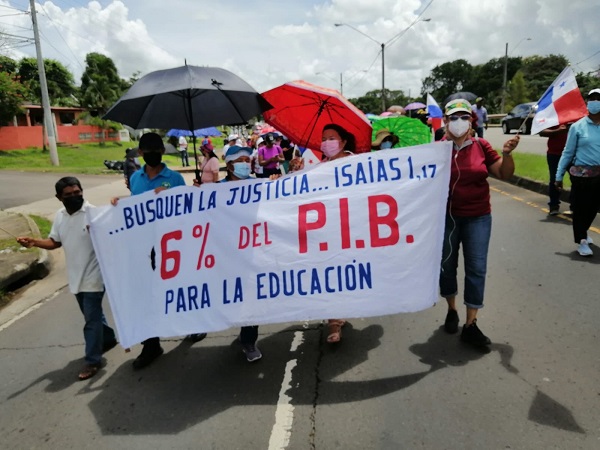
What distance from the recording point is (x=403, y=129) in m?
7.19

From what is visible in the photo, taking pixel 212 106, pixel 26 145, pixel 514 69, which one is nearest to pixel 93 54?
pixel 26 145

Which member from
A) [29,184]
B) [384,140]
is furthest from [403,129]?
[29,184]

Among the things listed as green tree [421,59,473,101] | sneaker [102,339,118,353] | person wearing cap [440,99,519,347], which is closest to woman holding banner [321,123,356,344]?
person wearing cap [440,99,519,347]

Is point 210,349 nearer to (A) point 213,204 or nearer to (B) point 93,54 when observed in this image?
(A) point 213,204

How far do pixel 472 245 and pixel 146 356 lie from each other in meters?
2.82

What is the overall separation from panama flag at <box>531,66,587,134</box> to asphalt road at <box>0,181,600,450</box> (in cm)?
167

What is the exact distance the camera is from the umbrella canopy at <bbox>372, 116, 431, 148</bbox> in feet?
23.3

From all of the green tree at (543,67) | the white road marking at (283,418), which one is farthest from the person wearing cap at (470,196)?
the green tree at (543,67)

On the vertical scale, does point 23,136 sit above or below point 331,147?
above

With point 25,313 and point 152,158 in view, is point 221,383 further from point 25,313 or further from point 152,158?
point 25,313

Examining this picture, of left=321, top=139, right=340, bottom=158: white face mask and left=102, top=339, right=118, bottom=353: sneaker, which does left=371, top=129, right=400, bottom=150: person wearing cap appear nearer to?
left=321, top=139, right=340, bottom=158: white face mask

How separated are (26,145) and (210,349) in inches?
1547

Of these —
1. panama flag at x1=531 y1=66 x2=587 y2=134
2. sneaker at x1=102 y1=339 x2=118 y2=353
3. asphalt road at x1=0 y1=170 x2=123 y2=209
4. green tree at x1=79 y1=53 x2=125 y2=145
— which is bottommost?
sneaker at x1=102 y1=339 x2=118 y2=353

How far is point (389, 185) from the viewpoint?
3549 millimetres
